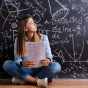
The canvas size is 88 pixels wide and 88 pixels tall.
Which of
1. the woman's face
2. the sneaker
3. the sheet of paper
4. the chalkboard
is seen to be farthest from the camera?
the chalkboard

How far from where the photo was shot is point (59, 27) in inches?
106

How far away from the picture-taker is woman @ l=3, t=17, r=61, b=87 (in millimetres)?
2326

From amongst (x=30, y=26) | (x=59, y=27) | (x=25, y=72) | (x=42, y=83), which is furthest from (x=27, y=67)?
(x=59, y=27)

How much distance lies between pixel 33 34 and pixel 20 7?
446 mm

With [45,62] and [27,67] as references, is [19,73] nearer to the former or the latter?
[27,67]

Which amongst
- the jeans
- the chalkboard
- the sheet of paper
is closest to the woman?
the jeans

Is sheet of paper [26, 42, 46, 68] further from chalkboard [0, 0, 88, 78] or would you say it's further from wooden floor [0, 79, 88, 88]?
chalkboard [0, 0, 88, 78]

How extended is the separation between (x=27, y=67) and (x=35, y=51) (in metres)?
0.26

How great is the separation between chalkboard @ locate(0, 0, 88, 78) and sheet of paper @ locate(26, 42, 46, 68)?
1.91ft

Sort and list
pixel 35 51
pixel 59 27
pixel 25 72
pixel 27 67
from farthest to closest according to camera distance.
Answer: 1. pixel 59 27
2. pixel 25 72
3. pixel 27 67
4. pixel 35 51

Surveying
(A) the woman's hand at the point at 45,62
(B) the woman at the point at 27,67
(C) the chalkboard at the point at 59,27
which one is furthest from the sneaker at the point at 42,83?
(C) the chalkboard at the point at 59,27

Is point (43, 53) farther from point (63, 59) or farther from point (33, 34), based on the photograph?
point (63, 59)

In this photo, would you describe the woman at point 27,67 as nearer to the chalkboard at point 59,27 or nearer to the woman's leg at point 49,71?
the woman's leg at point 49,71

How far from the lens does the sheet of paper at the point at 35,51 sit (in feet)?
6.86
